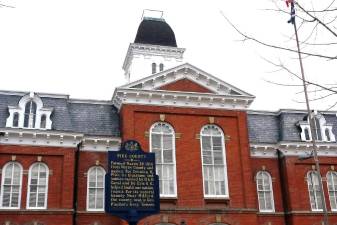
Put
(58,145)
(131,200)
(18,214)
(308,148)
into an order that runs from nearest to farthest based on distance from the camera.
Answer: (131,200), (18,214), (58,145), (308,148)

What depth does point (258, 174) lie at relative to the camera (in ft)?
100

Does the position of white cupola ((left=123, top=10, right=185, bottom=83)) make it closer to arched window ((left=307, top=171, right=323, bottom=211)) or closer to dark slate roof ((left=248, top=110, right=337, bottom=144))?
dark slate roof ((left=248, top=110, right=337, bottom=144))

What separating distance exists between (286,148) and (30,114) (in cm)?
1616

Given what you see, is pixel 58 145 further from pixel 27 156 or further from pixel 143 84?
pixel 143 84

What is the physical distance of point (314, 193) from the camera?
3050 centimetres

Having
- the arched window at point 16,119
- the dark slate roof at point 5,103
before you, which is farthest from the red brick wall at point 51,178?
the dark slate roof at point 5,103

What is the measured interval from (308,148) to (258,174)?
3759 millimetres

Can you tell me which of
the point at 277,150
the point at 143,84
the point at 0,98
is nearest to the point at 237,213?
the point at 277,150

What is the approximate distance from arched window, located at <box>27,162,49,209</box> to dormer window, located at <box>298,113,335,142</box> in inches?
660

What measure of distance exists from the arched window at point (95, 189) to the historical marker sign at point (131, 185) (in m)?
9.63

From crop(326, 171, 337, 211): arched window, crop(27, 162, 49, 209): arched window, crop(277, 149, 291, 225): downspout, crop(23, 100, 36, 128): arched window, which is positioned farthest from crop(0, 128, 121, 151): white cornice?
crop(326, 171, 337, 211): arched window

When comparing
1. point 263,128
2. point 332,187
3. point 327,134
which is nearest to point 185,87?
point 263,128

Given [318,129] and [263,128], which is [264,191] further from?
[318,129]

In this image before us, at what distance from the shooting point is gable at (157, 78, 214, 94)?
28959 millimetres
